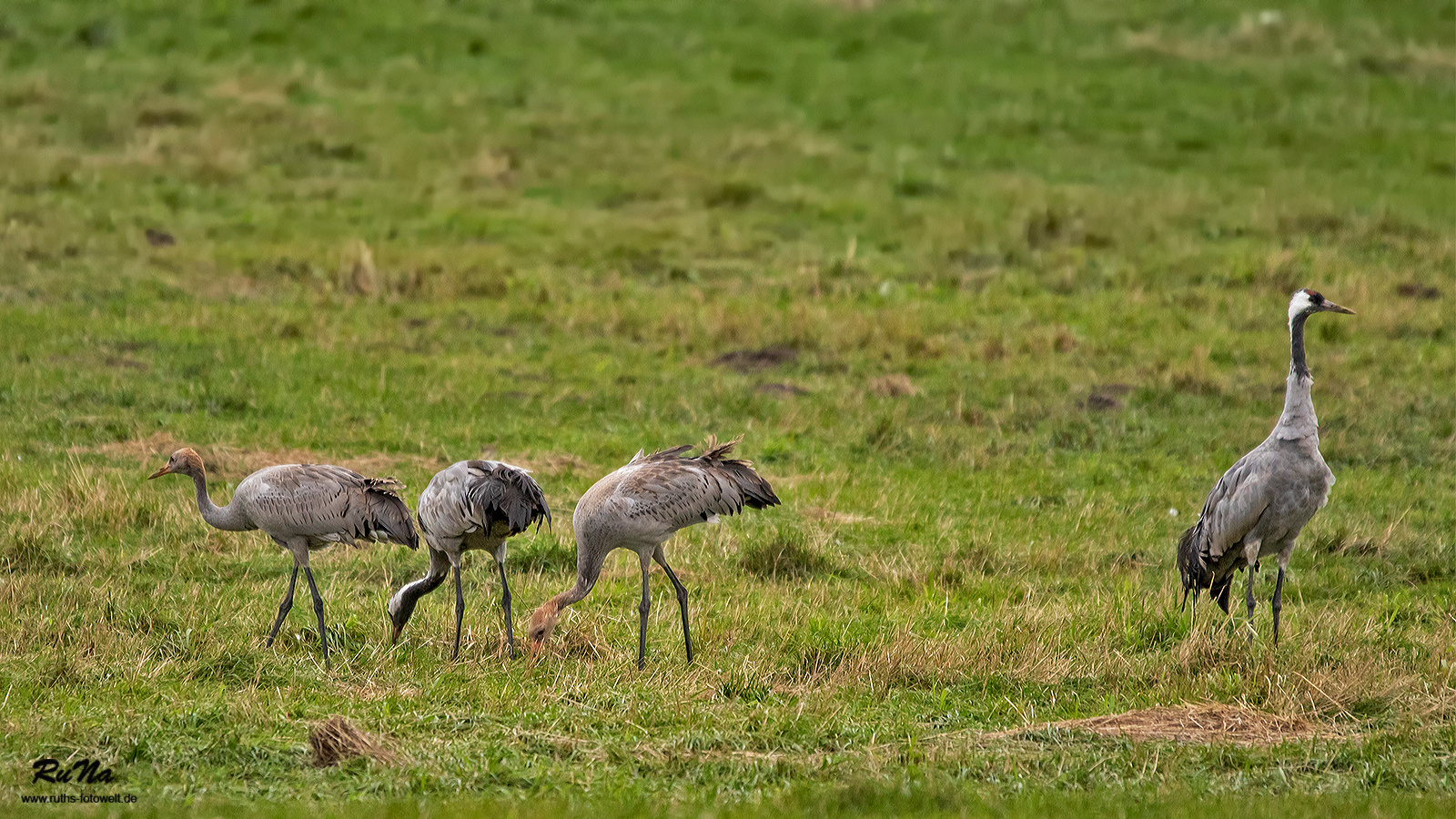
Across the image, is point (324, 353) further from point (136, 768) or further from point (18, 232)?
point (136, 768)

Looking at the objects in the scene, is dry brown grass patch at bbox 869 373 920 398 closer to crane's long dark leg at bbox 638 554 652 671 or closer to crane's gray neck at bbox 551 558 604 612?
crane's long dark leg at bbox 638 554 652 671

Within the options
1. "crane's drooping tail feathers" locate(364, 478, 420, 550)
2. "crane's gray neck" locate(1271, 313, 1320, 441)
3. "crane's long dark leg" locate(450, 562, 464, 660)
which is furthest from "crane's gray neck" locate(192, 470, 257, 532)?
"crane's gray neck" locate(1271, 313, 1320, 441)

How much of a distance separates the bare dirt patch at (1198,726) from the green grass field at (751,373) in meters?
0.06

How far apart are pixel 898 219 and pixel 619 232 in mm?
4319

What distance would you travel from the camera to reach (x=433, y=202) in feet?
79.6

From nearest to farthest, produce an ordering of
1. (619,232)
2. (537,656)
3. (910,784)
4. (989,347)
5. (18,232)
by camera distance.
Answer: (910,784) < (537,656) < (989,347) < (18,232) < (619,232)

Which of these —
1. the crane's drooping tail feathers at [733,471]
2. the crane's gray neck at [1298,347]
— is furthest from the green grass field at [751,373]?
the crane's gray neck at [1298,347]

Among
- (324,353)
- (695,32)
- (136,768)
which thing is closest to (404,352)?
(324,353)

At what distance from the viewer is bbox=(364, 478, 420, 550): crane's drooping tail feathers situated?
29.7 ft

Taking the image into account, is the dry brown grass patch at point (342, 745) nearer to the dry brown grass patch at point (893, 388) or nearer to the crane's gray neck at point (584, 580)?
the crane's gray neck at point (584, 580)

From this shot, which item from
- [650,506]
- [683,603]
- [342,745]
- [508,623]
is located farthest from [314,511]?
[342,745]

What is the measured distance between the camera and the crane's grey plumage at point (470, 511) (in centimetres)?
878

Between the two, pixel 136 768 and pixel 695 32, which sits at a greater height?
pixel 695 32

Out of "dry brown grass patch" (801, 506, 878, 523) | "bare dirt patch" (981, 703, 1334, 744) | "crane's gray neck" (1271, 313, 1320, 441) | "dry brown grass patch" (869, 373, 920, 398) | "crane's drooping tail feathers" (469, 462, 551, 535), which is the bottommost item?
"dry brown grass patch" (801, 506, 878, 523)
